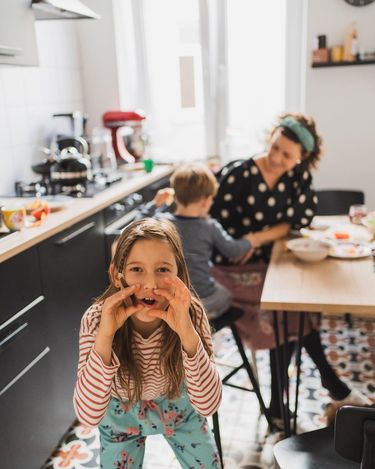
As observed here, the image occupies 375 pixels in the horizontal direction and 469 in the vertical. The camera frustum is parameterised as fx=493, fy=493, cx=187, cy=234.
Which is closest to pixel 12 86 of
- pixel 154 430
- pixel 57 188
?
pixel 57 188

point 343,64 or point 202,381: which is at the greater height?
point 343,64

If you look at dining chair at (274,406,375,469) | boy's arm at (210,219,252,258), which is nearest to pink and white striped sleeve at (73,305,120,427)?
dining chair at (274,406,375,469)

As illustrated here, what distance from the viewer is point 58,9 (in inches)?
92.0

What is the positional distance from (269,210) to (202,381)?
1176 mm

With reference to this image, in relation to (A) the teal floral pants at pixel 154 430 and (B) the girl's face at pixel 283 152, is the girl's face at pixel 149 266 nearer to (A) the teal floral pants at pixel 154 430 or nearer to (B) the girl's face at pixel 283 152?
(A) the teal floral pants at pixel 154 430

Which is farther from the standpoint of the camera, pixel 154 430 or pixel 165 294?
pixel 154 430

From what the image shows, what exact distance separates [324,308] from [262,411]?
82 cm

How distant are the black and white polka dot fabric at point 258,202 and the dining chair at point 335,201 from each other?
715 millimetres

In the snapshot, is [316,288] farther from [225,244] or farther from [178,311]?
[178,311]

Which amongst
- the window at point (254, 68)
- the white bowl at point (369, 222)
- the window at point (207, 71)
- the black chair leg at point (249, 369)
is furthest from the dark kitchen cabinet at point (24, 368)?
the window at point (254, 68)

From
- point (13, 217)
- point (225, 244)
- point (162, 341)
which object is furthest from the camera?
point (225, 244)

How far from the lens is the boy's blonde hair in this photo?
178 centimetres

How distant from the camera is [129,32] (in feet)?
11.4

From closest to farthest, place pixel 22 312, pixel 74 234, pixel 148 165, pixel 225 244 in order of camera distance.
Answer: pixel 22 312, pixel 225 244, pixel 74 234, pixel 148 165
